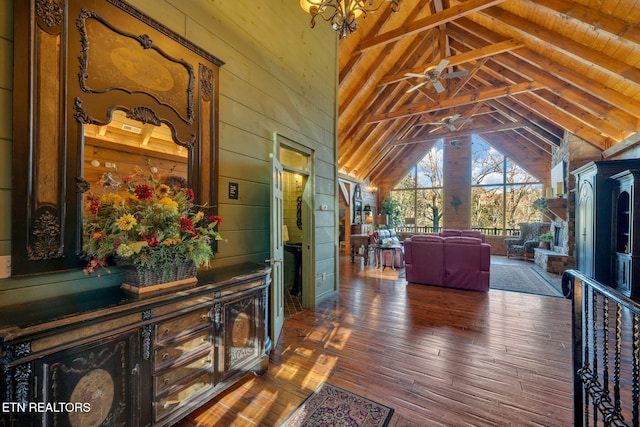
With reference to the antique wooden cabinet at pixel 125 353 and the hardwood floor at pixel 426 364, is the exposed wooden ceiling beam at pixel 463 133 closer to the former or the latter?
the hardwood floor at pixel 426 364

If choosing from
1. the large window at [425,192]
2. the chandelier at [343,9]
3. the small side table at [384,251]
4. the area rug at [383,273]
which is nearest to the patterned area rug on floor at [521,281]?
the area rug at [383,273]

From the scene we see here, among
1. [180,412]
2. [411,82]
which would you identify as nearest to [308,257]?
[180,412]

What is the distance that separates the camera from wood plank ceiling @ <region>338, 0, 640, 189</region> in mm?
3764

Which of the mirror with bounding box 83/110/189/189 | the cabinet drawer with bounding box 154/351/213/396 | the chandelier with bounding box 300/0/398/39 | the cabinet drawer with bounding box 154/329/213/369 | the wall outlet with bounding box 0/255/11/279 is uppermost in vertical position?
the chandelier with bounding box 300/0/398/39

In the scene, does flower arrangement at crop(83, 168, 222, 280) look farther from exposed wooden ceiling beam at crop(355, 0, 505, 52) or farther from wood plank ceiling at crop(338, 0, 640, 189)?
exposed wooden ceiling beam at crop(355, 0, 505, 52)

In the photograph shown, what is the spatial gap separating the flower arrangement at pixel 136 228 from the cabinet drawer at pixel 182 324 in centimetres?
33

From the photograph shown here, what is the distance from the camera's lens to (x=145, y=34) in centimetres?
189

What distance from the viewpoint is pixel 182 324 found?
169 cm

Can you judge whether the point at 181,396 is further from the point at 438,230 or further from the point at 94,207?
the point at 438,230

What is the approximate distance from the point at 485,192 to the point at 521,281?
6.59m

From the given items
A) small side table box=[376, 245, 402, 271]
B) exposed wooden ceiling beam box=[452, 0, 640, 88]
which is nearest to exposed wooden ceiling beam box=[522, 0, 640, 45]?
exposed wooden ceiling beam box=[452, 0, 640, 88]

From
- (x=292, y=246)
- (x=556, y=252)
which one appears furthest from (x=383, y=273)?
(x=556, y=252)

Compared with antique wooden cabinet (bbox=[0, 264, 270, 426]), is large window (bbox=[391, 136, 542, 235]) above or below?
above

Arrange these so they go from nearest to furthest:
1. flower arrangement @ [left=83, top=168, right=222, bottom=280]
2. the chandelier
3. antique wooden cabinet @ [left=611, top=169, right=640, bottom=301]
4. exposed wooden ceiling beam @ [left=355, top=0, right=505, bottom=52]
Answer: flower arrangement @ [left=83, top=168, right=222, bottom=280] → the chandelier → antique wooden cabinet @ [left=611, top=169, right=640, bottom=301] → exposed wooden ceiling beam @ [left=355, top=0, right=505, bottom=52]
